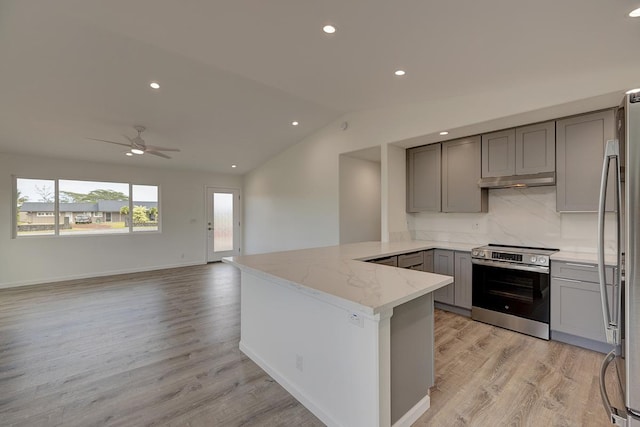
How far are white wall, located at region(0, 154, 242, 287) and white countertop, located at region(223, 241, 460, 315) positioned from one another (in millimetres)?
5097

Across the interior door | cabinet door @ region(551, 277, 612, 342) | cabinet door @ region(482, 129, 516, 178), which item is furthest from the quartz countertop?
the interior door

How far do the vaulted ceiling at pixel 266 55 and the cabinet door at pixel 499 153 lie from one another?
2.18 ft

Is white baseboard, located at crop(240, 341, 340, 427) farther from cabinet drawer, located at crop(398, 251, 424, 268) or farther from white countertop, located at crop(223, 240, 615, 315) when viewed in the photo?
cabinet drawer, located at crop(398, 251, 424, 268)

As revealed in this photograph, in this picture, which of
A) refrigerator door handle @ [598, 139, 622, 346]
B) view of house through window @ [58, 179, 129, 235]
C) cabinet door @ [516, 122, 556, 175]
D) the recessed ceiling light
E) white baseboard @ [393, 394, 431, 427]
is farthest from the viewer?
view of house through window @ [58, 179, 129, 235]

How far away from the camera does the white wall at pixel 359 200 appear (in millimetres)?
5152

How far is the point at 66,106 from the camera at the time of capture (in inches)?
150

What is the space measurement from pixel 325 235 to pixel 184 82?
327cm

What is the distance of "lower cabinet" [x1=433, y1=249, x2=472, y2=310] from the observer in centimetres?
359

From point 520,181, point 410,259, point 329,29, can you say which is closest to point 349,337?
point 410,259

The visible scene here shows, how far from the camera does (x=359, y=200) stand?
216 inches

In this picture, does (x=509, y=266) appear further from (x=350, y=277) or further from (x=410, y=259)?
(x=350, y=277)

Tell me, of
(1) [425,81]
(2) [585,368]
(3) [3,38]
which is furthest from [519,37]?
(3) [3,38]

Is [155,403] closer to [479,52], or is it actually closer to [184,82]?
[184,82]

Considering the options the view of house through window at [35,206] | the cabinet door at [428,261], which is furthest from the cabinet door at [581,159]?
the view of house through window at [35,206]
